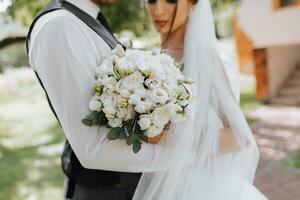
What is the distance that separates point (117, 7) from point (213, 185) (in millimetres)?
5268

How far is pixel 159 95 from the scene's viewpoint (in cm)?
124

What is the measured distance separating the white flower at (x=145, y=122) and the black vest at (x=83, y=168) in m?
0.28

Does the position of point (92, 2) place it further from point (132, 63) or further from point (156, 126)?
point (156, 126)

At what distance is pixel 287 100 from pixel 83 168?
9.08 meters

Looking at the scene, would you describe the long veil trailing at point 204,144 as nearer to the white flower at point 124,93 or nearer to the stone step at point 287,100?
the white flower at point 124,93

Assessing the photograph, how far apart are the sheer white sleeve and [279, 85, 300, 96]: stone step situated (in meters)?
9.33

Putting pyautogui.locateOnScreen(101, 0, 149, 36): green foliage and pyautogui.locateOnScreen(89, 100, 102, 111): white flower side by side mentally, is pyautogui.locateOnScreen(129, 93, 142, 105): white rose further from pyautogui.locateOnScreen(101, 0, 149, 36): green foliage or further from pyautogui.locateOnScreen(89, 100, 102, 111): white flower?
pyautogui.locateOnScreen(101, 0, 149, 36): green foliage

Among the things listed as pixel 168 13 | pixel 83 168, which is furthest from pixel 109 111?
pixel 168 13

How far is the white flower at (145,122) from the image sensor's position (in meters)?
1.22

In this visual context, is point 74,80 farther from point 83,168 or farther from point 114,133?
point 83,168

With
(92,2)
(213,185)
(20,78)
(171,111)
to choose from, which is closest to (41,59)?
(92,2)

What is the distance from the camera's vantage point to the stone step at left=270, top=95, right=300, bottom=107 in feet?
31.7

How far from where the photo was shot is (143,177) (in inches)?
57.9

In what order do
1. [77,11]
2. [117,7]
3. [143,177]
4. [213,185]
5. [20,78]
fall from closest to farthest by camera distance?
[77,11], [143,177], [213,185], [117,7], [20,78]
